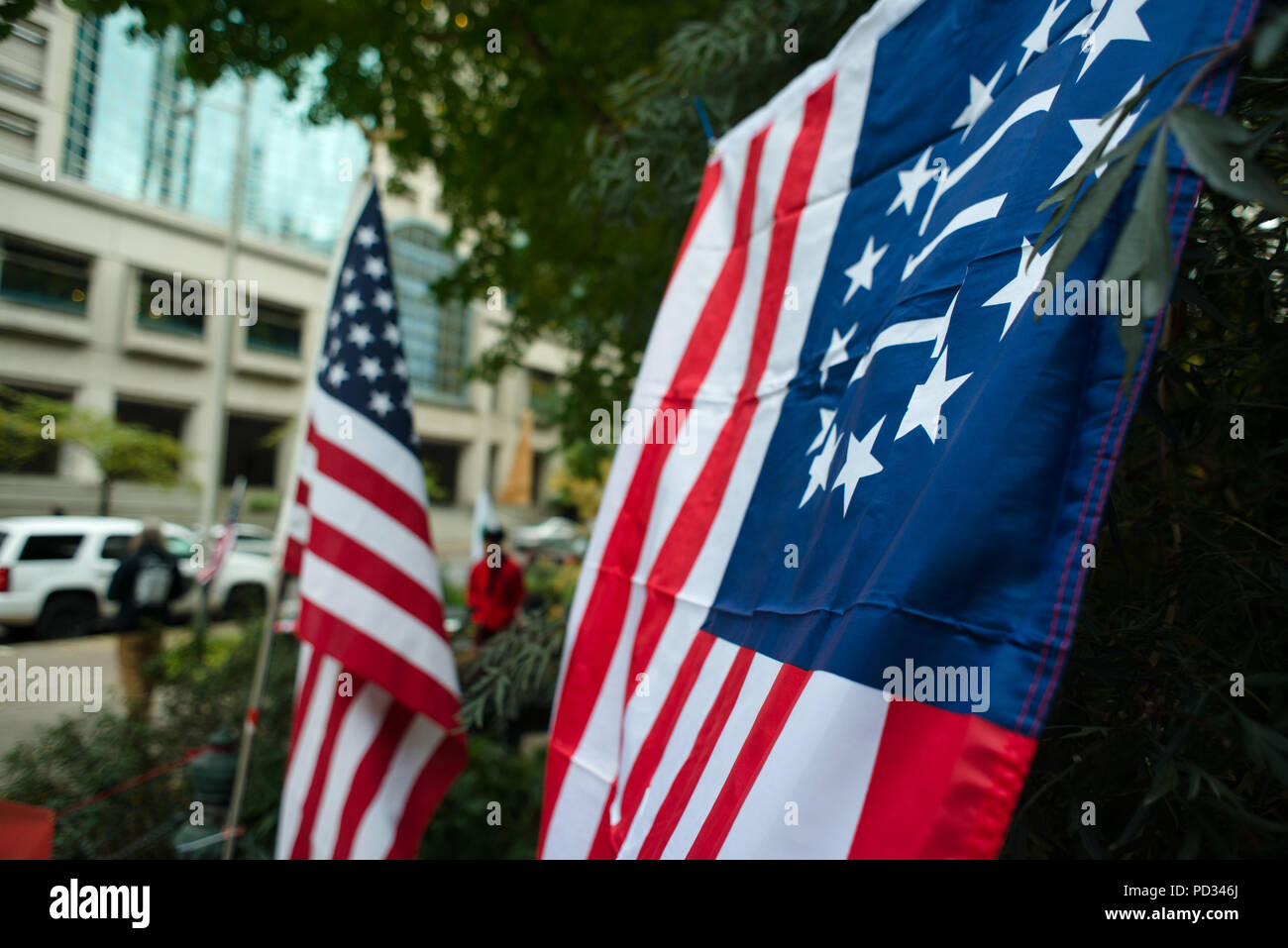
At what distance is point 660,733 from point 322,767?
7.04 feet

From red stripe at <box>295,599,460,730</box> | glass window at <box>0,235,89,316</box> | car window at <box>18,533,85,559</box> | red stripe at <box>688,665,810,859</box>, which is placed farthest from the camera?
glass window at <box>0,235,89,316</box>

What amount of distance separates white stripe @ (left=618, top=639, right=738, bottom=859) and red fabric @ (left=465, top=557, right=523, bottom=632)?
5.77 m

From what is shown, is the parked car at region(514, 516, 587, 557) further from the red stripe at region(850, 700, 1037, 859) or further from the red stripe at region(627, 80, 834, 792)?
the red stripe at region(850, 700, 1037, 859)

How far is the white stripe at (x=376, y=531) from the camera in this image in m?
3.68

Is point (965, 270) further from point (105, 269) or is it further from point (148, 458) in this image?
point (105, 269)

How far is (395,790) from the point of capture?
3.60 meters

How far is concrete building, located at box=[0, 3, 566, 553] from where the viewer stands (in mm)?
5832

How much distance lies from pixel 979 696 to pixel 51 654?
9.89 m

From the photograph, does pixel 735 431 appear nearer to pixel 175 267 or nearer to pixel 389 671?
pixel 389 671

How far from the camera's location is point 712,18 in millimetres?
5074

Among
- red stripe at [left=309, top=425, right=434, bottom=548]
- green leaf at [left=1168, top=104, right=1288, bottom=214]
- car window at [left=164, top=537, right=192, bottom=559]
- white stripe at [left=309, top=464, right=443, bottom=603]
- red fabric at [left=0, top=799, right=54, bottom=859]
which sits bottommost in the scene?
car window at [left=164, top=537, right=192, bottom=559]

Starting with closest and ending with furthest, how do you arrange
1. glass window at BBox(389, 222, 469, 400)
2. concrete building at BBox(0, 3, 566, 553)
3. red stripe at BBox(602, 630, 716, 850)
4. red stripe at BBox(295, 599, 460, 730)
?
red stripe at BBox(602, 630, 716, 850)
red stripe at BBox(295, 599, 460, 730)
concrete building at BBox(0, 3, 566, 553)
glass window at BBox(389, 222, 469, 400)

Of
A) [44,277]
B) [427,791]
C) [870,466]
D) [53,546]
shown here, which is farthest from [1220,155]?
[44,277]

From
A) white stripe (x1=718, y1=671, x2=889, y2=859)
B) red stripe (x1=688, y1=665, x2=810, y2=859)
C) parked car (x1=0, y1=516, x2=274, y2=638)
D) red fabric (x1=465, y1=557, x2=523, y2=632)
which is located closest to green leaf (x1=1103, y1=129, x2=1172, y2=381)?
white stripe (x1=718, y1=671, x2=889, y2=859)
